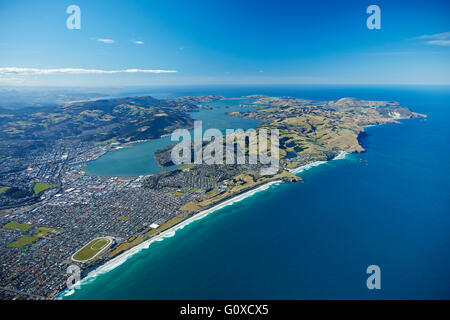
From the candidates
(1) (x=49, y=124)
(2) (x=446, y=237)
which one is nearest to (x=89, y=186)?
(2) (x=446, y=237)

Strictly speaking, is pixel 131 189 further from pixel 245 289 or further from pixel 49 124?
pixel 49 124

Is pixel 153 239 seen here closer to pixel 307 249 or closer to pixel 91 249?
pixel 91 249

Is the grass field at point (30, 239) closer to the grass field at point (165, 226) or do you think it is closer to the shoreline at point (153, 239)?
the shoreline at point (153, 239)

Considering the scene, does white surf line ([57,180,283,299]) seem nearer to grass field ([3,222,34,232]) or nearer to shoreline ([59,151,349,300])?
shoreline ([59,151,349,300])

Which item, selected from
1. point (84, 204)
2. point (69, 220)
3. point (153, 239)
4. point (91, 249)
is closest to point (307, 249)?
point (153, 239)

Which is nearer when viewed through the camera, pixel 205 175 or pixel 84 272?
pixel 84 272
